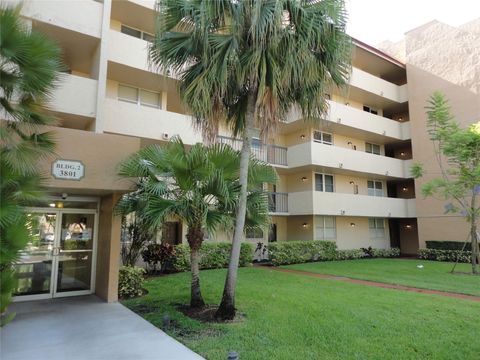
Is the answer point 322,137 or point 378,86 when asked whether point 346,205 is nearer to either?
point 322,137

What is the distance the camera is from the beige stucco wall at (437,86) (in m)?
21.5

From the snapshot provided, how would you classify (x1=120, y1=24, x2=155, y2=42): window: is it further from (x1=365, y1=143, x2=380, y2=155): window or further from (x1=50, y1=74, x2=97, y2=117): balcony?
(x1=365, y1=143, x2=380, y2=155): window

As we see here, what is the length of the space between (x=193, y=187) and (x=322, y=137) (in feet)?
53.9

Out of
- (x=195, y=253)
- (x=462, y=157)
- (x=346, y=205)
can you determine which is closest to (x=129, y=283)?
(x=195, y=253)

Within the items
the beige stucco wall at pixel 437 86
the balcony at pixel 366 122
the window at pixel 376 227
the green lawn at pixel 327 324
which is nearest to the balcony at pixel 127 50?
the balcony at pixel 366 122

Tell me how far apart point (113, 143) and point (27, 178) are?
3.65 m

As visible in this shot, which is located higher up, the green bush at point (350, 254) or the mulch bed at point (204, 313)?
the green bush at point (350, 254)

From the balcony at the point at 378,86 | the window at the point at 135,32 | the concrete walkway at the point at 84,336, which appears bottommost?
the concrete walkway at the point at 84,336

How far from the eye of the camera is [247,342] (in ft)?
20.2

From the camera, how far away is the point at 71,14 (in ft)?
43.2

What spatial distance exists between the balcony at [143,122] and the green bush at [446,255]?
15.9m

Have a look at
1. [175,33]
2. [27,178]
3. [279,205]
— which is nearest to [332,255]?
[279,205]

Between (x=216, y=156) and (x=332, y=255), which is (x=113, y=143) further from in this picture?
(x=332, y=255)

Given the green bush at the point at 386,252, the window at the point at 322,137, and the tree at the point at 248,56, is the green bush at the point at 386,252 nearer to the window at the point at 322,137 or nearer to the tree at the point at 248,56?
the window at the point at 322,137
